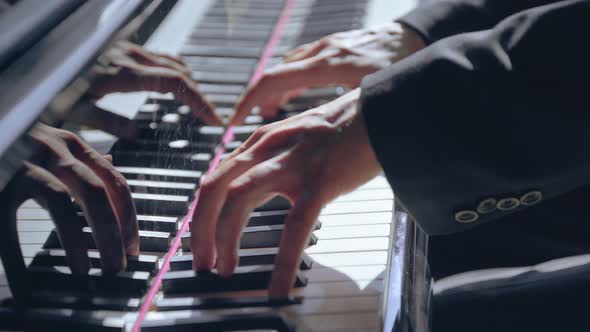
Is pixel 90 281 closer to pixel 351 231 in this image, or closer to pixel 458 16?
pixel 351 231

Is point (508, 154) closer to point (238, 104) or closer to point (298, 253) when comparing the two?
point (298, 253)

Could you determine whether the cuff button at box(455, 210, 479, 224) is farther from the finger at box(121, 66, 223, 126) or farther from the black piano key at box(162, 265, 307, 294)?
the finger at box(121, 66, 223, 126)

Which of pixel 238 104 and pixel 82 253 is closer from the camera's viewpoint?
pixel 82 253

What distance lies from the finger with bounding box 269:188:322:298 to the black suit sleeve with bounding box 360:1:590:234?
0.38 feet

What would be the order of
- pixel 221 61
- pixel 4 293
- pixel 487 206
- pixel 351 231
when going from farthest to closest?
pixel 221 61
pixel 351 231
pixel 487 206
pixel 4 293

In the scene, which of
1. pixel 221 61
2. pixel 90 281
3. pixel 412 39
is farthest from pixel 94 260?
pixel 412 39

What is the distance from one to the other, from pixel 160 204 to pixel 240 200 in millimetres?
162

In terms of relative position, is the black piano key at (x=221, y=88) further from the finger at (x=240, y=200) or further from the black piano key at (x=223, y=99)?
the finger at (x=240, y=200)

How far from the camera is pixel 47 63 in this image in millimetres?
722

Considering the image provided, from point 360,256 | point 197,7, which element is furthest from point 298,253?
point 197,7

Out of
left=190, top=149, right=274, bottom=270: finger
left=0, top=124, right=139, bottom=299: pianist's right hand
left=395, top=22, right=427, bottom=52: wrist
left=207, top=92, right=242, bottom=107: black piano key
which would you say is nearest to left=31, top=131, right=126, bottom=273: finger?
left=0, top=124, right=139, bottom=299: pianist's right hand

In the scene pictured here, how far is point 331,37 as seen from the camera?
1289 millimetres

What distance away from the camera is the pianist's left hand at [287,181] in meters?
0.84

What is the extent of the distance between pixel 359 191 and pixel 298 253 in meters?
0.29
